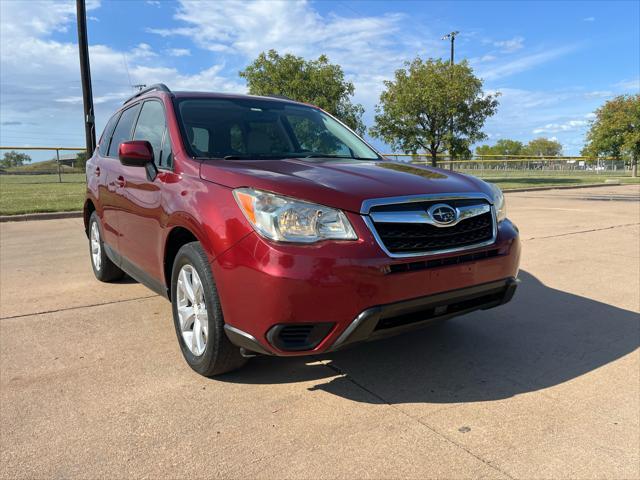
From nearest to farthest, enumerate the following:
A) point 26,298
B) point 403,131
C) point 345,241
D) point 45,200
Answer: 1. point 345,241
2. point 26,298
3. point 45,200
4. point 403,131

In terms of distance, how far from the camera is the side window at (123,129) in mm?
4483

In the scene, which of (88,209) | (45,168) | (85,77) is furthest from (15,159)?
(88,209)

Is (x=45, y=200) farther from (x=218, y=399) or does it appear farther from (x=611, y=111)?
(x=611, y=111)

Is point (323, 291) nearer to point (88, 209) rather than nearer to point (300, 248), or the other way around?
point (300, 248)

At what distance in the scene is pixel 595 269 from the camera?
5.98 meters

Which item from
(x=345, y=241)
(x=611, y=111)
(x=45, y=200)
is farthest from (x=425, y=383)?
(x=611, y=111)

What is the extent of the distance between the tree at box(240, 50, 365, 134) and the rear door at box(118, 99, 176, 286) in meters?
23.6

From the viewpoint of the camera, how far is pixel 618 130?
142 feet

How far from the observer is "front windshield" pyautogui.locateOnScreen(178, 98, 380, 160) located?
3488mm

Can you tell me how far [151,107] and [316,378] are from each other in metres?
2.49

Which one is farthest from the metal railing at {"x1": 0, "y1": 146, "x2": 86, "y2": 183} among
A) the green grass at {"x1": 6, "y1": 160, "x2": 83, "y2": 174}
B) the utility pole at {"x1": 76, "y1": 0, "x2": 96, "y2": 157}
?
the utility pole at {"x1": 76, "y1": 0, "x2": 96, "y2": 157}

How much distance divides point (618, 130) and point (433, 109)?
Result: 24.7 meters

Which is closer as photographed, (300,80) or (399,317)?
(399,317)

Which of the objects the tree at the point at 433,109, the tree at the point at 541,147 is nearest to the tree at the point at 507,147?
the tree at the point at 541,147
